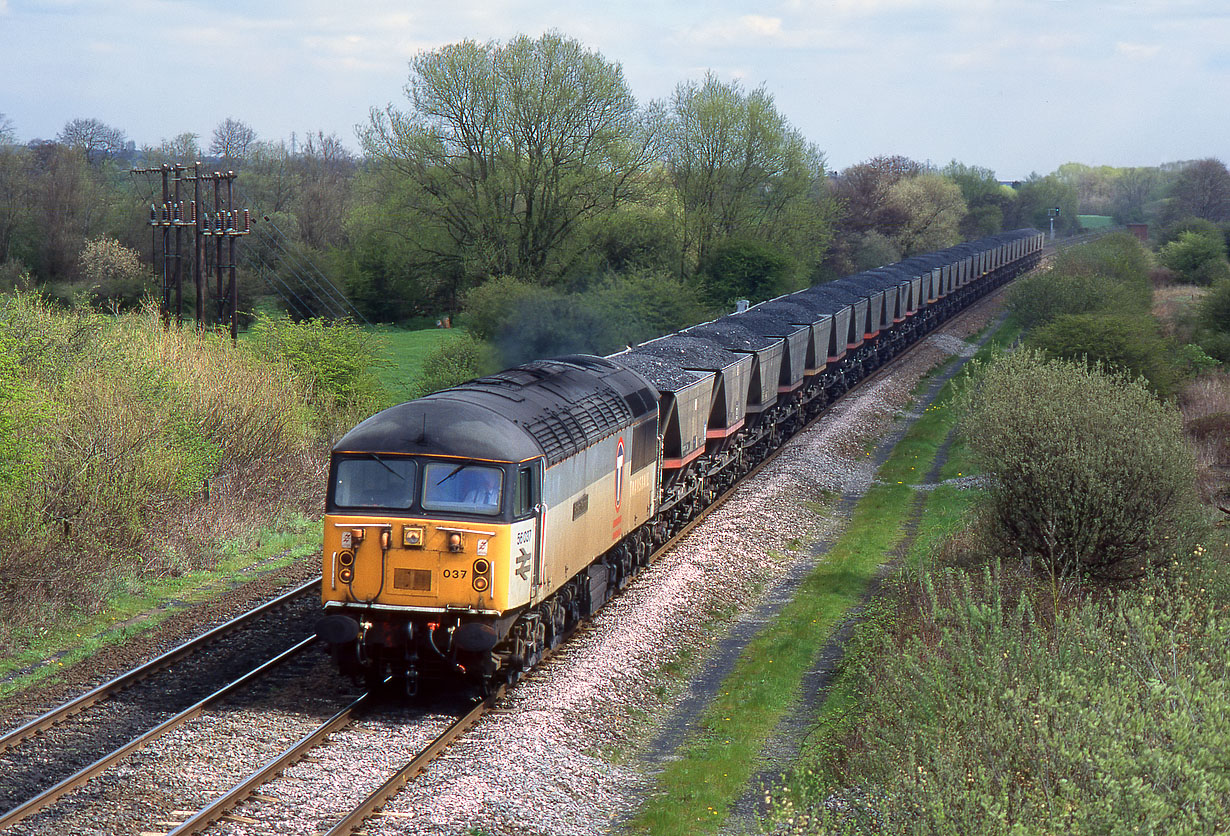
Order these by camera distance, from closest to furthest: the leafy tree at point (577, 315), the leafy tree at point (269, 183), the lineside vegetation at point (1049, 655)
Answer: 1. the lineside vegetation at point (1049, 655)
2. the leafy tree at point (577, 315)
3. the leafy tree at point (269, 183)

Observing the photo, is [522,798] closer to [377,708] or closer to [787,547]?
[377,708]

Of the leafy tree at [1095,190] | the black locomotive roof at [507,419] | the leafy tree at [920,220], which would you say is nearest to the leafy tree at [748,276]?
the black locomotive roof at [507,419]

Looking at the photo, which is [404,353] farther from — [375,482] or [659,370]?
[375,482]

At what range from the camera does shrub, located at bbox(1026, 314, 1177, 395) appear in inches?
1078

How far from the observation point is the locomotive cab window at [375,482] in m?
11.7

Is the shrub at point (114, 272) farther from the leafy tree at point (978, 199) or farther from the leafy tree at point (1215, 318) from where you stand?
the leafy tree at point (978, 199)

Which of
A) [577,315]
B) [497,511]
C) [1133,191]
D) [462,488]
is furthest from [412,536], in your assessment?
[1133,191]

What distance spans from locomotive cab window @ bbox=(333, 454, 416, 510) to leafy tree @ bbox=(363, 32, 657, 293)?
115ft

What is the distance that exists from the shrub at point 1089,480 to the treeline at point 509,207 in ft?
63.8

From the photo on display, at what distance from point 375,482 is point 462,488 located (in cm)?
97

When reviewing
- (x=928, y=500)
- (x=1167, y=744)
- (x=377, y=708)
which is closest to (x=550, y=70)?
(x=928, y=500)

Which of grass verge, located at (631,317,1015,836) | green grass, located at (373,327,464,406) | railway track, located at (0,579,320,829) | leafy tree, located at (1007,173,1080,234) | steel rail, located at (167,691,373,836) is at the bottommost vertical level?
grass verge, located at (631,317,1015,836)

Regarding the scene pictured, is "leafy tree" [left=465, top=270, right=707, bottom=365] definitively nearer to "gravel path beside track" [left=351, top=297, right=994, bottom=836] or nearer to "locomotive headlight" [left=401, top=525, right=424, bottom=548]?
"gravel path beside track" [left=351, top=297, right=994, bottom=836]

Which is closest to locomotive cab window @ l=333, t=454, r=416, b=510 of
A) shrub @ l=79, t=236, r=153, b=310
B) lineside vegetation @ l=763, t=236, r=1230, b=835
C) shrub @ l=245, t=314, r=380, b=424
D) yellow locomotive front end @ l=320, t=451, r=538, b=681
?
yellow locomotive front end @ l=320, t=451, r=538, b=681
